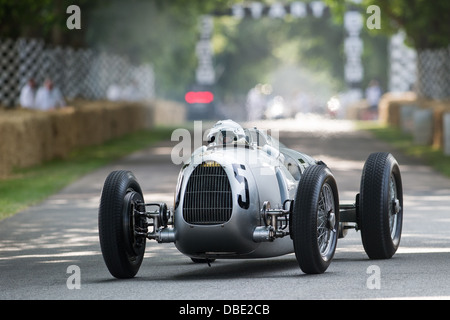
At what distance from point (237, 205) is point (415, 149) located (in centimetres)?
2141

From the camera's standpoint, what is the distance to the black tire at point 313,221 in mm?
10227

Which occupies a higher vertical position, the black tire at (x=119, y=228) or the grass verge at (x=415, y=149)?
the black tire at (x=119, y=228)

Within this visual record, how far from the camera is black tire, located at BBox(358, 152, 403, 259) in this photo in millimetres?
11312

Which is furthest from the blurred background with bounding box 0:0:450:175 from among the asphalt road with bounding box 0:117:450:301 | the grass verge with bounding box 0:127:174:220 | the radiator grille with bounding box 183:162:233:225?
the radiator grille with bounding box 183:162:233:225

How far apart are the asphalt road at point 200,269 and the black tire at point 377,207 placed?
0.14 metres

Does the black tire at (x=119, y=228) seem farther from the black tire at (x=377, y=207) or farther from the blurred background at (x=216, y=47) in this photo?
the blurred background at (x=216, y=47)

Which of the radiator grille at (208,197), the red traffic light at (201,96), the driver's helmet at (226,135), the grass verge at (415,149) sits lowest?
the red traffic light at (201,96)

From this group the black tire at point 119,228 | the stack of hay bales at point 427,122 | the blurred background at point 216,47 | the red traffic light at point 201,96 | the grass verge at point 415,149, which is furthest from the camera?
the red traffic light at point 201,96

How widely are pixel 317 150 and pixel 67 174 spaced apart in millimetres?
8956

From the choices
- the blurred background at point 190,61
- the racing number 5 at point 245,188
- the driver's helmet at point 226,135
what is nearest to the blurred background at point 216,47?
the blurred background at point 190,61

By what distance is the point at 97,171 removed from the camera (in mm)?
25312

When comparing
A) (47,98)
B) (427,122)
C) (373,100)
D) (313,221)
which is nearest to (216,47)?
(373,100)

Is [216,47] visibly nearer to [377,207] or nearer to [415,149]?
[415,149]
